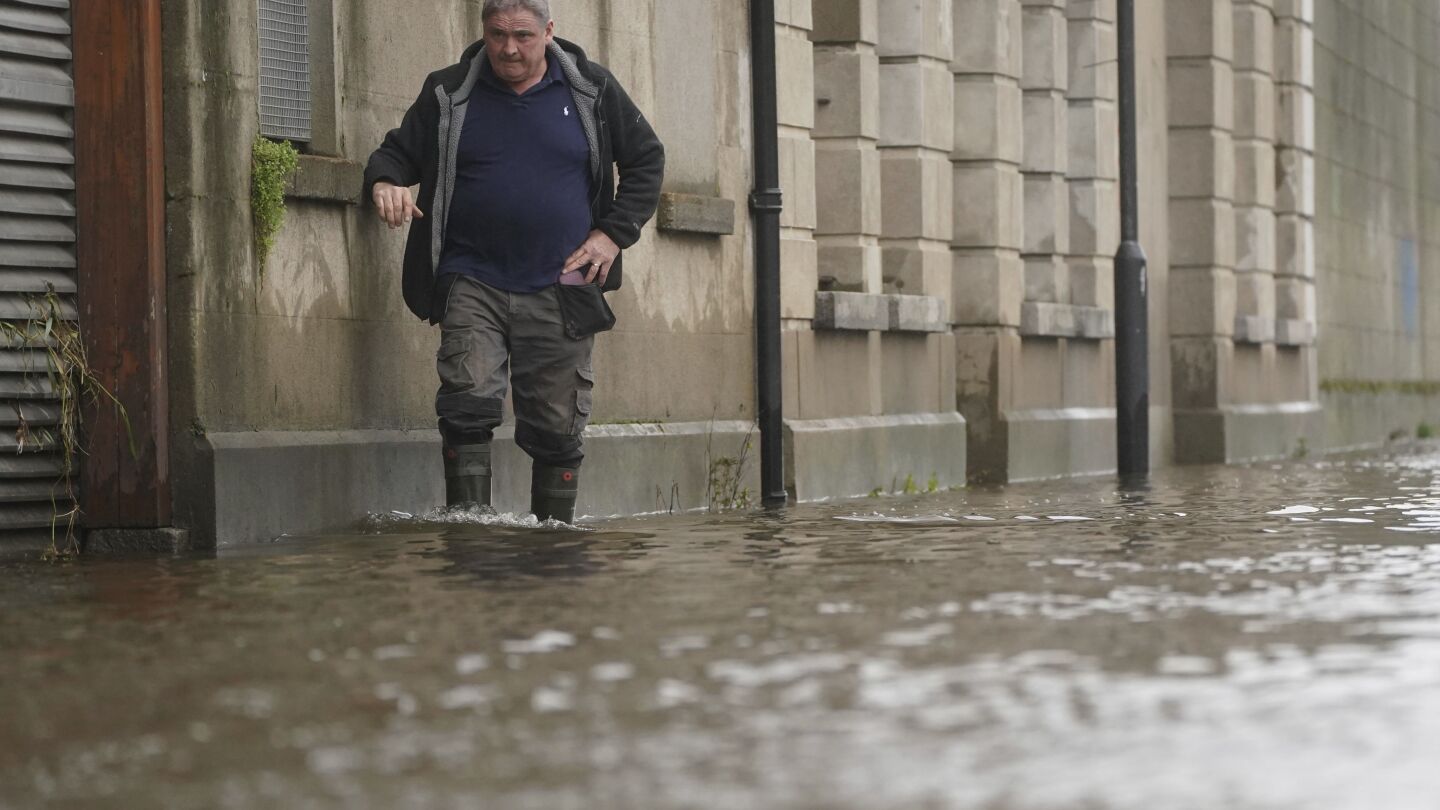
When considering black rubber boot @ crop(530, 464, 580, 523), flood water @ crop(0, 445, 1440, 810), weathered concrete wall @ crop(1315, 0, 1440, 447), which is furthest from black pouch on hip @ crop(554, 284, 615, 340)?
weathered concrete wall @ crop(1315, 0, 1440, 447)

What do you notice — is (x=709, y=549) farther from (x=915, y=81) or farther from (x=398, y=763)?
(x=915, y=81)

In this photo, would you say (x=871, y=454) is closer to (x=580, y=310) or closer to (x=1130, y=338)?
(x=1130, y=338)

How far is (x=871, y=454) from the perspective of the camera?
13102 mm

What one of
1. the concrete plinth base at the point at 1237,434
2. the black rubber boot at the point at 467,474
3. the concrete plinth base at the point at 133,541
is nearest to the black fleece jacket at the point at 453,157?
the black rubber boot at the point at 467,474

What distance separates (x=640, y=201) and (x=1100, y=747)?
18.2ft

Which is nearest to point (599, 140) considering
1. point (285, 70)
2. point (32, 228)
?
point (285, 70)

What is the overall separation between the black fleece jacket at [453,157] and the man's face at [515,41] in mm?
135

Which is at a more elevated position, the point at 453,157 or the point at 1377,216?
the point at 1377,216

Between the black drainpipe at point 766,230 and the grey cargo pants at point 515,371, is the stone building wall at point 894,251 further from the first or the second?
the grey cargo pants at point 515,371

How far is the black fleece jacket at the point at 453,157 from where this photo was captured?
8.88 m

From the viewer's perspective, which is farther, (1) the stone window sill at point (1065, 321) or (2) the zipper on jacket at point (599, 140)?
(1) the stone window sill at point (1065, 321)

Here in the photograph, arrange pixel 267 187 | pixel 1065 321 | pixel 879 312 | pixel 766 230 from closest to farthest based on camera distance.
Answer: pixel 267 187 < pixel 766 230 < pixel 879 312 < pixel 1065 321

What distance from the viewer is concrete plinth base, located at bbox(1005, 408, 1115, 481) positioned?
49.4 feet

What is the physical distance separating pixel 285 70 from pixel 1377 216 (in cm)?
1809
